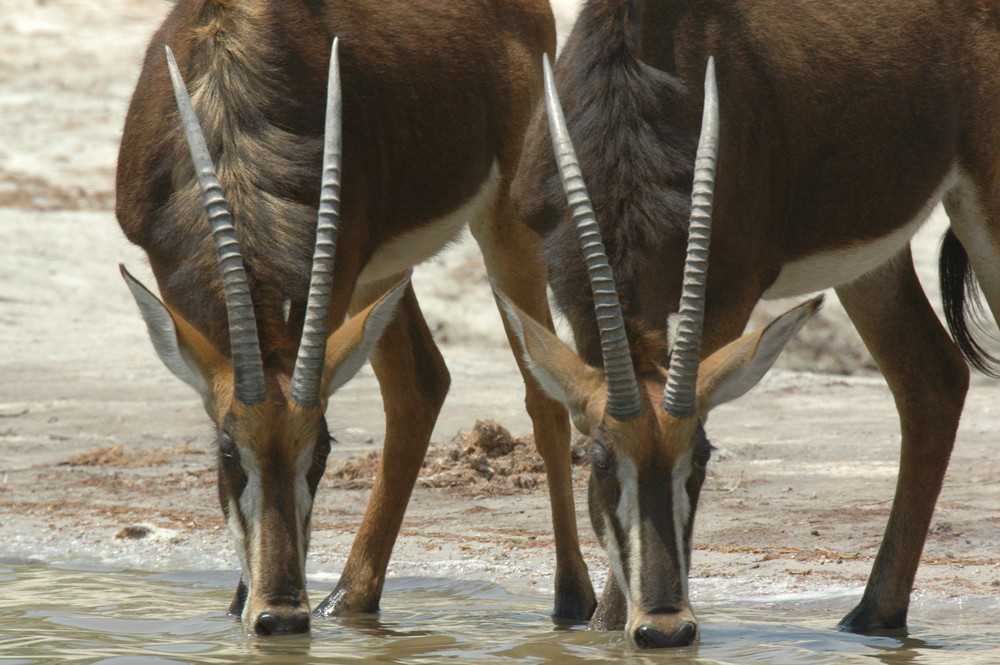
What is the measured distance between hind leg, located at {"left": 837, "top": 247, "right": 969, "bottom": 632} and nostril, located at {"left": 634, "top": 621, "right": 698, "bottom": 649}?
1.89 m

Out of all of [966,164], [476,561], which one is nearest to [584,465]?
[476,561]

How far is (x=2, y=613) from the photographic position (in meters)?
6.46

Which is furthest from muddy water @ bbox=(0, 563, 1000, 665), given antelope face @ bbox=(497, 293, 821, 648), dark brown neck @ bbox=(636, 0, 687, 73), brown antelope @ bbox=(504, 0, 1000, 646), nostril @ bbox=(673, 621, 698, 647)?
dark brown neck @ bbox=(636, 0, 687, 73)

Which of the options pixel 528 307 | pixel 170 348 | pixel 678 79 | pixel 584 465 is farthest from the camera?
pixel 584 465

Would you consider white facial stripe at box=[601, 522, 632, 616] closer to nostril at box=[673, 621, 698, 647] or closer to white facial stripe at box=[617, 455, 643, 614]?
white facial stripe at box=[617, 455, 643, 614]

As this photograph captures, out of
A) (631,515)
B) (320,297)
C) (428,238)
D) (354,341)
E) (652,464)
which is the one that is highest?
(428,238)

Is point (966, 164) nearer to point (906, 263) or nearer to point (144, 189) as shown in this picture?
point (906, 263)

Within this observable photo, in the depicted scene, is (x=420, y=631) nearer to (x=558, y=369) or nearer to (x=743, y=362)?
(x=558, y=369)

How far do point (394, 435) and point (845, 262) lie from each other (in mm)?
2485

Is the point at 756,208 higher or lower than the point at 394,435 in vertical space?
higher

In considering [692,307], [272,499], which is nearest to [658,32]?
[692,307]

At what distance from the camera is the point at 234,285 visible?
17.5 feet

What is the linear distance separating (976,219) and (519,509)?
348 cm

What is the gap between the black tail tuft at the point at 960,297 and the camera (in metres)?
7.30
